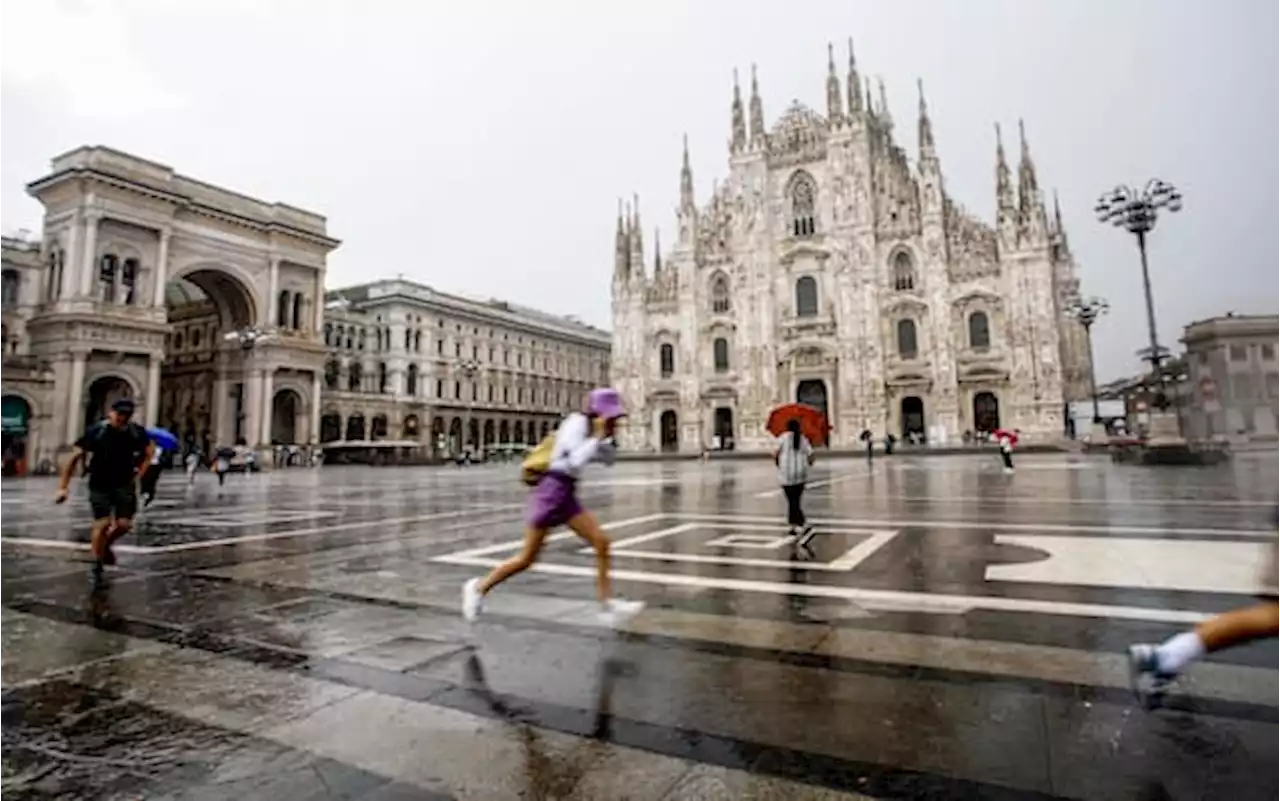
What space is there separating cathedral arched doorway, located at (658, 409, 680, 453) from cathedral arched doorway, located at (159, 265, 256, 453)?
77.4 feet

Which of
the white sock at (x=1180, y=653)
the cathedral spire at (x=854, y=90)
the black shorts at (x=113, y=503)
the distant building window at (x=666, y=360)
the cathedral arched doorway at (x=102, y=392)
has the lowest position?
the white sock at (x=1180, y=653)

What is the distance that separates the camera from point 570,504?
4207 millimetres

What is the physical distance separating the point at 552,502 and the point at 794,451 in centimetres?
404

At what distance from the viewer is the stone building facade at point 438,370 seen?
179 feet

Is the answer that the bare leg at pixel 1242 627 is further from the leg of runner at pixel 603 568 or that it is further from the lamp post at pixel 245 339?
the lamp post at pixel 245 339

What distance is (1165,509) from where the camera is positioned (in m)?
9.18

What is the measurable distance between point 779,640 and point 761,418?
4128 cm

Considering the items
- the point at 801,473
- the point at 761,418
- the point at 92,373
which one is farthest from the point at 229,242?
the point at 801,473

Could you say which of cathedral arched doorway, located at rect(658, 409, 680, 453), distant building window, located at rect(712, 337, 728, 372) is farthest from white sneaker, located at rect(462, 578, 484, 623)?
cathedral arched doorway, located at rect(658, 409, 680, 453)

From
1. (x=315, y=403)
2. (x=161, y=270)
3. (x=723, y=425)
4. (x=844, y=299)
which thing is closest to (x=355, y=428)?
(x=315, y=403)

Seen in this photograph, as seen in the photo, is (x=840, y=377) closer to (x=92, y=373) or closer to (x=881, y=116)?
(x=881, y=116)

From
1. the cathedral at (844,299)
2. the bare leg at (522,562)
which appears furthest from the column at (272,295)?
the bare leg at (522,562)

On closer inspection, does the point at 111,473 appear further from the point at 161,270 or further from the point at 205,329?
the point at 205,329

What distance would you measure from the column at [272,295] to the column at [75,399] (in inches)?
393
